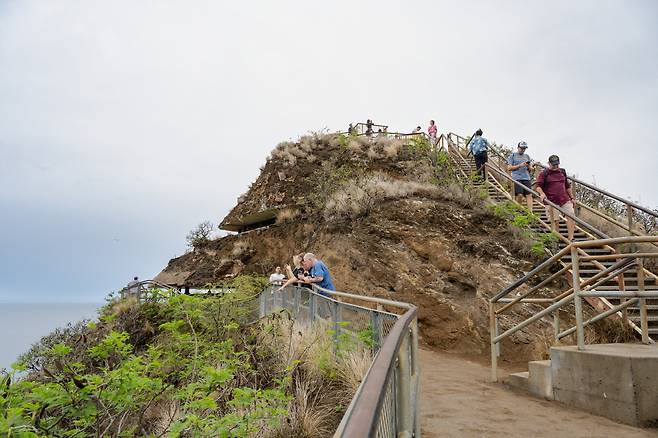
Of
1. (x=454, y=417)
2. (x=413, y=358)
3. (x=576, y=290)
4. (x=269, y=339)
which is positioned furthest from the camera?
(x=269, y=339)

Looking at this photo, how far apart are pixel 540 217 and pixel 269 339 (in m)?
9.49

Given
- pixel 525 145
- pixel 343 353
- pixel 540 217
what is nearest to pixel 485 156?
pixel 525 145

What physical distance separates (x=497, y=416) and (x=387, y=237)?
8.95m

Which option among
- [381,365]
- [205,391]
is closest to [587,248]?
[205,391]

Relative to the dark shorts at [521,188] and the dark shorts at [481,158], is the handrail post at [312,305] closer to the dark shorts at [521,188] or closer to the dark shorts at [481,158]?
the dark shorts at [521,188]

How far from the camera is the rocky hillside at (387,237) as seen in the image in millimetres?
11609

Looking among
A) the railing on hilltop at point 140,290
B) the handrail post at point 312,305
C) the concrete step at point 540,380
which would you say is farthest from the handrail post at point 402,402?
the railing on hilltop at point 140,290

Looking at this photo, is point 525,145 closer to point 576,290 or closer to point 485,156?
point 485,156

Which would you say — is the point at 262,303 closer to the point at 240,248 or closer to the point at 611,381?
the point at 611,381

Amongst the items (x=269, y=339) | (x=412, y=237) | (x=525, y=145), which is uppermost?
(x=525, y=145)

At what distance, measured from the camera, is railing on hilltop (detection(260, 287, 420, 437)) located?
1.40 metres

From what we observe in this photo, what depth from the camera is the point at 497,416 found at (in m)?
4.99

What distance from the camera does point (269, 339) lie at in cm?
→ 861

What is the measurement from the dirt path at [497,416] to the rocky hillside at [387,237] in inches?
135
